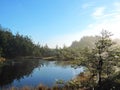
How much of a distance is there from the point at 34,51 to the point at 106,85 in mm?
121082

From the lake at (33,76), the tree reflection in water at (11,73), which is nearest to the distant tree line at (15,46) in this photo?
the tree reflection in water at (11,73)

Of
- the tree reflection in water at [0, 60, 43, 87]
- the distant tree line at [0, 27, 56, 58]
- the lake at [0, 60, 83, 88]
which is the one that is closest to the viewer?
the lake at [0, 60, 83, 88]

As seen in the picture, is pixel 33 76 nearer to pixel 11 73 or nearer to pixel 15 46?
pixel 11 73

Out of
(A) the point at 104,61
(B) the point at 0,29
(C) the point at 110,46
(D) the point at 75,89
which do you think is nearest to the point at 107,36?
(C) the point at 110,46

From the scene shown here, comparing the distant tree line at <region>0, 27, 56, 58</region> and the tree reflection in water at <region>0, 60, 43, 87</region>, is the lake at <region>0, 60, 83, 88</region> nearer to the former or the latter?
the tree reflection in water at <region>0, 60, 43, 87</region>

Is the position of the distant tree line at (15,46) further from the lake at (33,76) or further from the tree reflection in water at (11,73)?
the lake at (33,76)

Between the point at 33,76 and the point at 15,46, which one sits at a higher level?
the point at 15,46

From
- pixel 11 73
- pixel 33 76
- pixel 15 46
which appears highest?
pixel 15 46

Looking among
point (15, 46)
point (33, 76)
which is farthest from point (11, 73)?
point (15, 46)

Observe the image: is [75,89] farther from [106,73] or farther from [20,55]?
[20,55]

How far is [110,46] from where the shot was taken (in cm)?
2039

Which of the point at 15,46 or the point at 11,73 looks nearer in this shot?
the point at 11,73

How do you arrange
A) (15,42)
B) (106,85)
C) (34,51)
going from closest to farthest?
(106,85) → (15,42) → (34,51)

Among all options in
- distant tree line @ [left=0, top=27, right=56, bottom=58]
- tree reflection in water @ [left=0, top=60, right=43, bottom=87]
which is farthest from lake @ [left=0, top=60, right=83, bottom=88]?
distant tree line @ [left=0, top=27, right=56, bottom=58]
